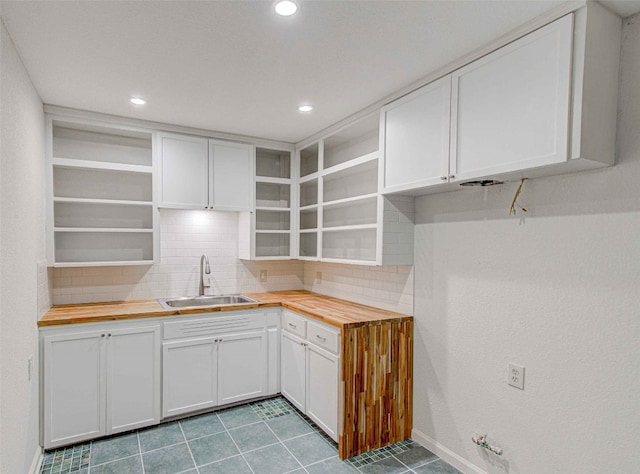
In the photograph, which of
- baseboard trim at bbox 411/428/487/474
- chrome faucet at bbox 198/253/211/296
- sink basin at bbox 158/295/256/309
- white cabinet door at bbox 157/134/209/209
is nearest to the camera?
baseboard trim at bbox 411/428/487/474

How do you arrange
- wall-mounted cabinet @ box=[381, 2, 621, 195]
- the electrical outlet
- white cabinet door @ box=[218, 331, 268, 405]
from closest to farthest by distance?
wall-mounted cabinet @ box=[381, 2, 621, 195]
the electrical outlet
white cabinet door @ box=[218, 331, 268, 405]

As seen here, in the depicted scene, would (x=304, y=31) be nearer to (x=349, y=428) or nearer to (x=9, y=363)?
(x=9, y=363)

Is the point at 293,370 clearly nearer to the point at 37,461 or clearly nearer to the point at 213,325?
the point at 213,325

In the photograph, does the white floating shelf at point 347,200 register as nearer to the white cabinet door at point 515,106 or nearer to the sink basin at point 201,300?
the white cabinet door at point 515,106

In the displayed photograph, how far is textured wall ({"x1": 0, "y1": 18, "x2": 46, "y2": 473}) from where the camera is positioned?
175cm

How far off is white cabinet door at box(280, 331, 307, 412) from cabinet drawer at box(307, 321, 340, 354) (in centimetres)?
18

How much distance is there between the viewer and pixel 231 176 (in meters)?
3.61

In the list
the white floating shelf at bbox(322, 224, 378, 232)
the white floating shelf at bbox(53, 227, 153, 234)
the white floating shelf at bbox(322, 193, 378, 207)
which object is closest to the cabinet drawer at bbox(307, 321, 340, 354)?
the white floating shelf at bbox(322, 224, 378, 232)

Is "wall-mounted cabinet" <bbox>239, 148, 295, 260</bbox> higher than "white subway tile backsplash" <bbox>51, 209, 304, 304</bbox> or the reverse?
higher

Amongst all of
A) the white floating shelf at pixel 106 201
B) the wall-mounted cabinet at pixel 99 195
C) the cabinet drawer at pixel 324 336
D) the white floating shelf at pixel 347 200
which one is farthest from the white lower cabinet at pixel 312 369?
the white floating shelf at pixel 106 201

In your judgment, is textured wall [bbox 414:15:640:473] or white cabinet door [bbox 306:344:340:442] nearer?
textured wall [bbox 414:15:640:473]

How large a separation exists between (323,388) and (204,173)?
6.96 feet

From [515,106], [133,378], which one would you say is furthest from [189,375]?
[515,106]

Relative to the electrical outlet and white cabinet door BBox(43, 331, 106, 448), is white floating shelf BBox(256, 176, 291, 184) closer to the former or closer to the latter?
white cabinet door BBox(43, 331, 106, 448)
